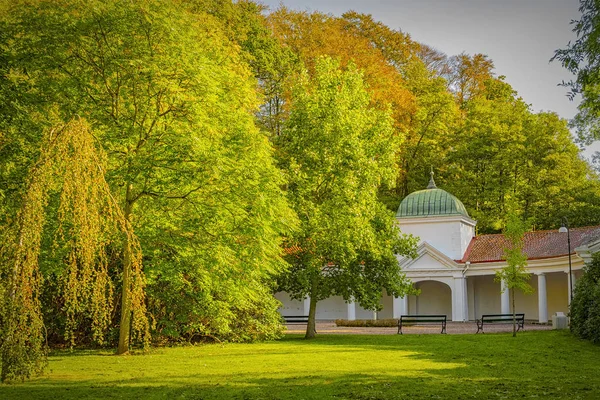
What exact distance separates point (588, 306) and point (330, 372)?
43.9 ft

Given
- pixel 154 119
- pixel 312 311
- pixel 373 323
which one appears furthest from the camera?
pixel 373 323

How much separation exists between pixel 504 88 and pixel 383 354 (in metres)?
35.2

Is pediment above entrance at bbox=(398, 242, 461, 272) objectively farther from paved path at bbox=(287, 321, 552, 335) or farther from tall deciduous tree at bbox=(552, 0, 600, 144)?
tall deciduous tree at bbox=(552, 0, 600, 144)

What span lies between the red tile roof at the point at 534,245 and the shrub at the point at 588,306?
992 cm

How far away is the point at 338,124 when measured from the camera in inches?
1120

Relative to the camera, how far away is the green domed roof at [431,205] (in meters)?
44.1

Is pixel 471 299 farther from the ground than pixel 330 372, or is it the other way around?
pixel 471 299

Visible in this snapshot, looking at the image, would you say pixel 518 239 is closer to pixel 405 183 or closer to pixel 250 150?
pixel 250 150

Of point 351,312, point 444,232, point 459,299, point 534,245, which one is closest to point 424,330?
point 459,299

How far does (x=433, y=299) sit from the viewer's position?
153 ft

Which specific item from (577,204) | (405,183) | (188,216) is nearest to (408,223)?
(405,183)

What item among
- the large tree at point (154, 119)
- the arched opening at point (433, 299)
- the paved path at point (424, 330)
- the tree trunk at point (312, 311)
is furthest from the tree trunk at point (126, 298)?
the arched opening at point (433, 299)

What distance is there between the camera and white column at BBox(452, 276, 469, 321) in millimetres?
42844

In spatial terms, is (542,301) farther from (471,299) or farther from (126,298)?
(126,298)
